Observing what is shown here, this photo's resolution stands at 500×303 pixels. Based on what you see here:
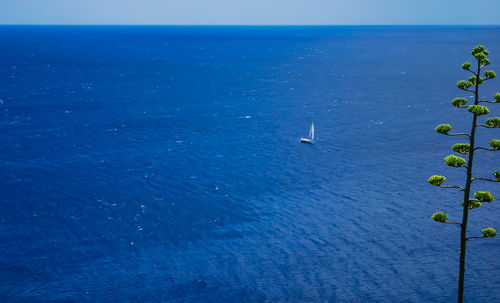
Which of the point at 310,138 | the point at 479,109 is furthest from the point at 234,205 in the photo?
the point at 479,109

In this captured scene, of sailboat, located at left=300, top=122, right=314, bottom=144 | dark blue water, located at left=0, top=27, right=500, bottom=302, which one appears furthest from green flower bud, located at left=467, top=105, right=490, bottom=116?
sailboat, located at left=300, top=122, right=314, bottom=144

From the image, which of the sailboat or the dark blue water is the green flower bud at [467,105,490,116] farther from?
the sailboat

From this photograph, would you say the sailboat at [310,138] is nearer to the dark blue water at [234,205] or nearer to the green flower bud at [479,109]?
the dark blue water at [234,205]

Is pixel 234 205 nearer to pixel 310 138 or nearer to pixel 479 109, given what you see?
pixel 310 138

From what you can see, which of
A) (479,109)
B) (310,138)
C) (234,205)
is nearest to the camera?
(479,109)

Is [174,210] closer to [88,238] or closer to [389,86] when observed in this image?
[88,238]

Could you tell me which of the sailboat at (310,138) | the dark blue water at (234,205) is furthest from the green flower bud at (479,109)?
the sailboat at (310,138)

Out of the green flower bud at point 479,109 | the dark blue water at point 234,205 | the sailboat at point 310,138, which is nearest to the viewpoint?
the green flower bud at point 479,109

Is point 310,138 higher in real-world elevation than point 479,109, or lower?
lower
